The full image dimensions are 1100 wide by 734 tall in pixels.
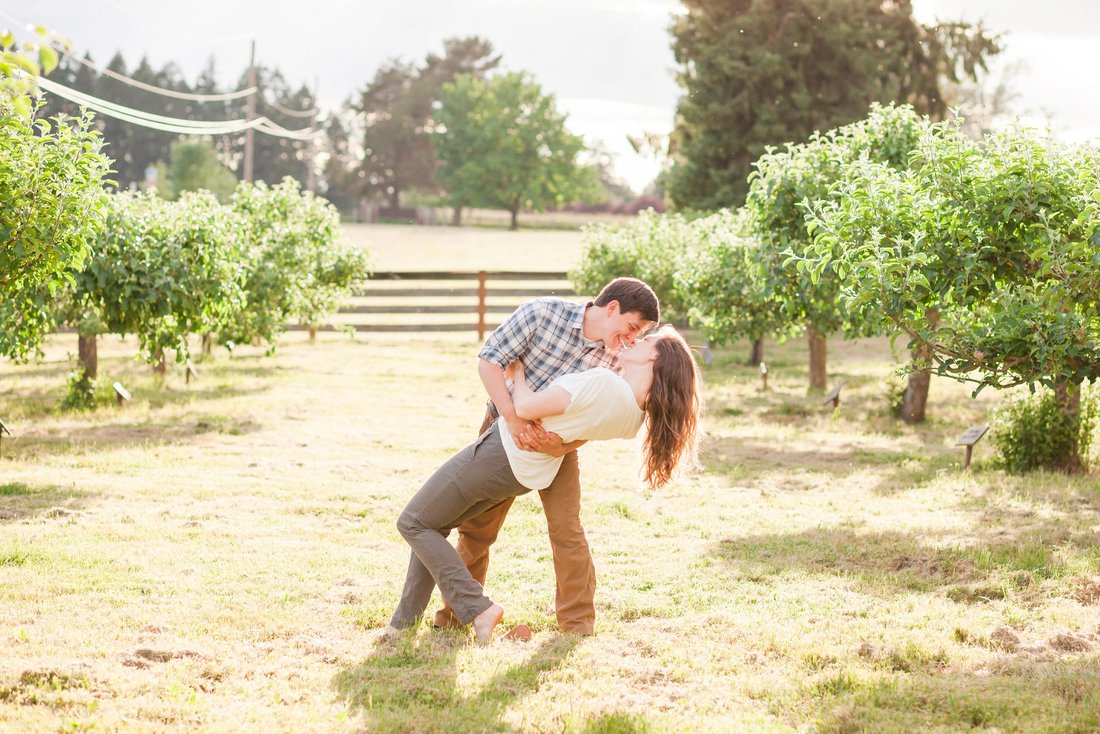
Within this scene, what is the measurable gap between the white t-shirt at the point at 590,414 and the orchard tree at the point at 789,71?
25114 millimetres

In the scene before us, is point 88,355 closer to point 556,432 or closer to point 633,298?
point 556,432

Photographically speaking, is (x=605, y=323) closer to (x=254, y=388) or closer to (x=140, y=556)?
(x=140, y=556)

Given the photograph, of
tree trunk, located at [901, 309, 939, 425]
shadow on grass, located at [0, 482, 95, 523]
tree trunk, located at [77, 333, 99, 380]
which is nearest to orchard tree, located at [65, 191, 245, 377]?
shadow on grass, located at [0, 482, 95, 523]

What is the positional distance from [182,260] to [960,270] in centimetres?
710

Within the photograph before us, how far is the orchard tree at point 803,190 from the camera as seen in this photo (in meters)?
10.7

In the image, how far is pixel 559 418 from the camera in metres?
5.00

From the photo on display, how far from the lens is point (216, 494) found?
8844mm

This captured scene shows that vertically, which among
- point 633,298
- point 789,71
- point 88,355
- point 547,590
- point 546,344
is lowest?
point 547,590

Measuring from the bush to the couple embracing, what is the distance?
6176mm

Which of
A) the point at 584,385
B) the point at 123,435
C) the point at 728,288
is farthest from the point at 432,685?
the point at 728,288

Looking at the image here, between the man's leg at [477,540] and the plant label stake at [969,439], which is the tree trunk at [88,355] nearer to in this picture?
the man's leg at [477,540]

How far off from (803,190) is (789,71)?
2051 cm

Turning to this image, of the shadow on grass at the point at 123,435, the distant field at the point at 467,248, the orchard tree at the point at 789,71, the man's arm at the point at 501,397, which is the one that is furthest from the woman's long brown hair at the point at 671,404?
the distant field at the point at 467,248

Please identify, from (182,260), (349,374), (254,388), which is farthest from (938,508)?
(349,374)
